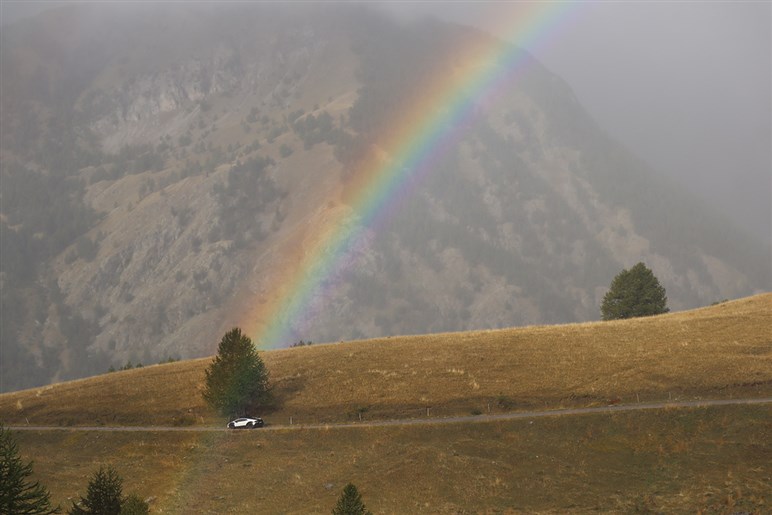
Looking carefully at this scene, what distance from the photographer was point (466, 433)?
51000 millimetres

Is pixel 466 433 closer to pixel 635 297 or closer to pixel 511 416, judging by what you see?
pixel 511 416

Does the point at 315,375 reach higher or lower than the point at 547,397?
higher

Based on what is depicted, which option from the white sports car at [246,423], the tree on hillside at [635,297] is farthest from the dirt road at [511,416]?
the tree on hillside at [635,297]

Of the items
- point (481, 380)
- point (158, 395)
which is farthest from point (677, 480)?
point (158, 395)

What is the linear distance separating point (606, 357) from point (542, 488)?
80.0ft

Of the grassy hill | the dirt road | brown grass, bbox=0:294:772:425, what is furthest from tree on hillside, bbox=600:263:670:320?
the dirt road

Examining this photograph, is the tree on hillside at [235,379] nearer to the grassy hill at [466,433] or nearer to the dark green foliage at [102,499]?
the grassy hill at [466,433]

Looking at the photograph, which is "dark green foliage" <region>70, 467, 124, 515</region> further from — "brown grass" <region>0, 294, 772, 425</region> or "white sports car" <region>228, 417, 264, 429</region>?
"brown grass" <region>0, 294, 772, 425</region>

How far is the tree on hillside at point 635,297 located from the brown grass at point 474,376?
20198mm

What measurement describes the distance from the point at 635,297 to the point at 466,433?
58836mm

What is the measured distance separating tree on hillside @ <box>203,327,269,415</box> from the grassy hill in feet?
6.41

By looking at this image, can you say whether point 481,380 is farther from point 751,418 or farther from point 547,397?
point 751,418

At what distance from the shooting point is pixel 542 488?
4238cm

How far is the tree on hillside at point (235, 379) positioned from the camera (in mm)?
60656
